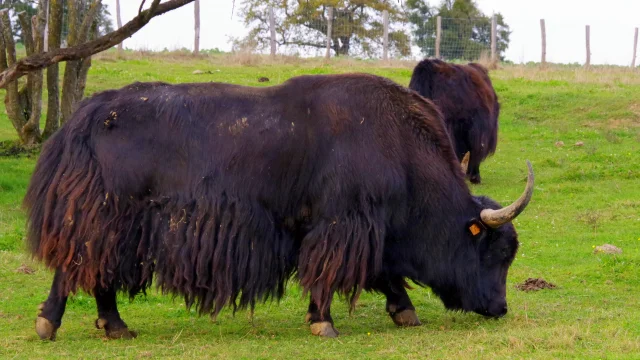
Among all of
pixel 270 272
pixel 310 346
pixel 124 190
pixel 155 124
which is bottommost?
pixel 310 346

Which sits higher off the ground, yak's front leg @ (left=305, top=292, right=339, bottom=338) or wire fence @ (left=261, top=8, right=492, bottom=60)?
wire fence @ (left=261, top=8, right=492, bottom=60)

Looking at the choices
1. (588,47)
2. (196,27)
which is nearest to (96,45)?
(196,27)

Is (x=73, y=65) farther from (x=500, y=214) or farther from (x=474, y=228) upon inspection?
(x=500, y=214)

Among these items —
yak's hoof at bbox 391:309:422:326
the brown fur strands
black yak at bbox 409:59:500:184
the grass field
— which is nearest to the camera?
the grass field

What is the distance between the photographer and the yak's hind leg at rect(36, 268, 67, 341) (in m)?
5.88

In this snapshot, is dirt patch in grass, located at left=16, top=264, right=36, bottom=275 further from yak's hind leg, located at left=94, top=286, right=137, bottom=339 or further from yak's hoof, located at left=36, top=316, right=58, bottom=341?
yak's hoof, located at left=36, top=316, right=58, bottom=341

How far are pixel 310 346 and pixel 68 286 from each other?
62.9 inches

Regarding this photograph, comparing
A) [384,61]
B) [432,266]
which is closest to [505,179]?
[432,266]

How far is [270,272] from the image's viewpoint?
19.9ft

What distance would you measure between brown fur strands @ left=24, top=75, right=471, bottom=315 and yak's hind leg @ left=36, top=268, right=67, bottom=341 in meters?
0.08

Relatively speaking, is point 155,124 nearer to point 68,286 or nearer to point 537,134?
point 68,286

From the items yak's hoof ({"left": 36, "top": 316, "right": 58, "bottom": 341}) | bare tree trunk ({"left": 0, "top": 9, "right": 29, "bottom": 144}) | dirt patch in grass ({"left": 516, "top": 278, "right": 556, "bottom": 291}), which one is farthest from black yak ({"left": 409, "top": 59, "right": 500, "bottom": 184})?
yak's hoof ({"left": 36, "top": 316, "right": 58, "bottom": 341})

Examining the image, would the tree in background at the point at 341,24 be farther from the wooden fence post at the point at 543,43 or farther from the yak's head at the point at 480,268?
the yak's head at the point at 480,268

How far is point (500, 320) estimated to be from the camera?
6.41 meters
